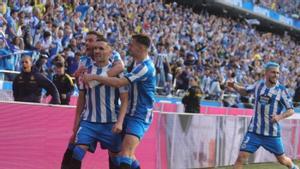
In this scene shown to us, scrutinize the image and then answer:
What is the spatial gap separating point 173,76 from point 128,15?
3586 millimetres

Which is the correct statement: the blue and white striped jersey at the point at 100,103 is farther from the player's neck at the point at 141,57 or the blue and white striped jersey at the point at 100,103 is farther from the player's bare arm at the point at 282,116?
the player's bare arm at the point at 282,116

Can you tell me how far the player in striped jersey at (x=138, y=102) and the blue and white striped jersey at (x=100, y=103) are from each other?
207 millimetres

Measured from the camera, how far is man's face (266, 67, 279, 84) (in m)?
9.31

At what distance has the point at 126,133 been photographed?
7023 mm

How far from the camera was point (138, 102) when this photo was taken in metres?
7.11

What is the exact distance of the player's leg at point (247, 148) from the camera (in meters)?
9.28

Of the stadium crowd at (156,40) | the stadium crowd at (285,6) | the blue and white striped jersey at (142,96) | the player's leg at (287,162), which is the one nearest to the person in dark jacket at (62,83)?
the stadium crowd at (156,40)

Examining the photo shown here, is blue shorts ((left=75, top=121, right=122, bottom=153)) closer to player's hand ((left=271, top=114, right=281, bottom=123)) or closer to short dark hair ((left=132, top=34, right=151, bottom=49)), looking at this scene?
short dark hair ((left=132, top=34, right=151, bottom=49))

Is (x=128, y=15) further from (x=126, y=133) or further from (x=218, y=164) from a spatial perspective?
(x=126, y=133)

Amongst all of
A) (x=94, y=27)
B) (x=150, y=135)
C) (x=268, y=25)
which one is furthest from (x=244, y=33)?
(x=150, y=135)

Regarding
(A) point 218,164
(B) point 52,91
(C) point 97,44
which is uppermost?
(C) point 97,44

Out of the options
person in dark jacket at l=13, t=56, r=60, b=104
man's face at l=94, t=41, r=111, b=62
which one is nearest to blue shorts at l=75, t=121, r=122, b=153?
man's face at l=94, t=41, r=111, b=62

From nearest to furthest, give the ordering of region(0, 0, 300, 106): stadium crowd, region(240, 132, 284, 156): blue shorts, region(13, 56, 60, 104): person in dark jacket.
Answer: region(13, 56, 60, 104): person in dark jacket, region(240, 132, 284, 156): blue shorts, region(0, 0, 300, 106): stadium crowd

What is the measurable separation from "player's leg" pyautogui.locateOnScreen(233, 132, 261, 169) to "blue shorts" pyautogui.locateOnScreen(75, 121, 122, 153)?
9.34ft
